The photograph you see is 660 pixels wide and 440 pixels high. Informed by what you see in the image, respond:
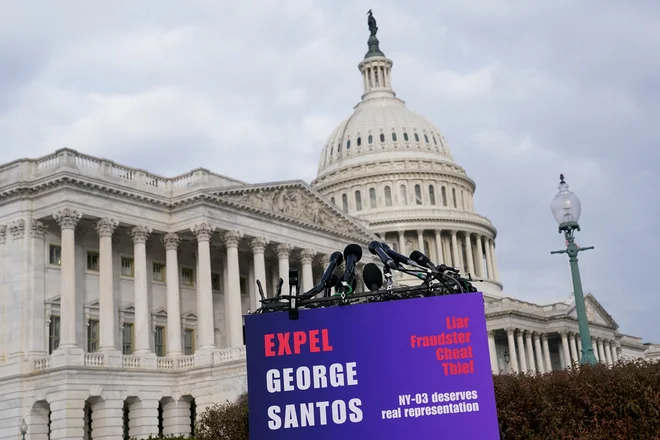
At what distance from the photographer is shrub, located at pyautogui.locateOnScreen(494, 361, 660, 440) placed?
24.7 meters

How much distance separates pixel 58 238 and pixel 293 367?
47257 millimetres

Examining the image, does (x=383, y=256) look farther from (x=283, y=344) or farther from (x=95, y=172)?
(x=95, y=172)

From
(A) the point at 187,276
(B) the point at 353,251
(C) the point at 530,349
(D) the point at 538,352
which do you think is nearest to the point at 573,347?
(D) the point at 538,352

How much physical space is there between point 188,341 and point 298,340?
52.6 meters

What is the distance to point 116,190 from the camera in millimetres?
57250

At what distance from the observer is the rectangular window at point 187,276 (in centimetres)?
6569

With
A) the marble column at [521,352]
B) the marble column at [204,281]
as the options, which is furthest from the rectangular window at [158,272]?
the marble column at [521,352]

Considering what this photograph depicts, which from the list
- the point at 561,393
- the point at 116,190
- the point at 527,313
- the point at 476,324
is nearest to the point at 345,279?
the point at 476,324

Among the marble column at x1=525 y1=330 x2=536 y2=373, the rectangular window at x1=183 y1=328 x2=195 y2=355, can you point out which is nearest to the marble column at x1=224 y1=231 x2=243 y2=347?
the rectangular window at x1=183 y1=328 x2=195 y2=355

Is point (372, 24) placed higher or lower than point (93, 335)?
A: higher

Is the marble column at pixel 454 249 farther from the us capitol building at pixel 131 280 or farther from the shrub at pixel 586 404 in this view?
the shrub at pixel 586 404

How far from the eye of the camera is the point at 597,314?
114m

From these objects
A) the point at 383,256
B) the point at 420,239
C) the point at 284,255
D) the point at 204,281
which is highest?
the point at 420,239

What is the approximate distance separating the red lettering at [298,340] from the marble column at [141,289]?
150 ft
